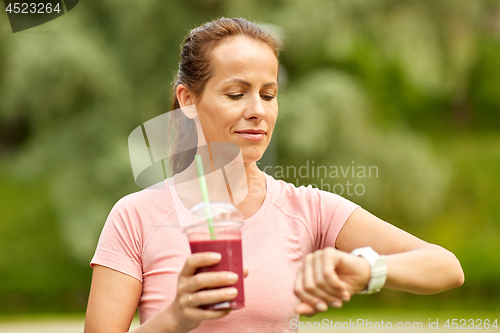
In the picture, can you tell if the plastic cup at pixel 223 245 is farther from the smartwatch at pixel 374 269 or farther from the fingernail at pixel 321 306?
the smartwatch at pixel 374 269

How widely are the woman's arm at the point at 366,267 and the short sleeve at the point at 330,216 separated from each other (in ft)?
0.07

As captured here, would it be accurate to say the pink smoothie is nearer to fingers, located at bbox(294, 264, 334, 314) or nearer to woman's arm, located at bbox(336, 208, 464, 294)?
fingers, located at bbox(294, 264, 334, 314)

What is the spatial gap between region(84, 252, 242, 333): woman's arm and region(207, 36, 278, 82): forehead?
74 cm

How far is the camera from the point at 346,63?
691 cm

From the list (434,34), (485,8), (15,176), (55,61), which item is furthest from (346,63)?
(15,176)

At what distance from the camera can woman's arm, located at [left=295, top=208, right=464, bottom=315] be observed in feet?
4.06

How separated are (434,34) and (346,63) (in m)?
1.12

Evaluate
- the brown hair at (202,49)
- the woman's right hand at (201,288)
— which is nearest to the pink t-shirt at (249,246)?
the brown hair at (202,49)

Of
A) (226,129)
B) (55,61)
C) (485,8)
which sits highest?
(485,8)

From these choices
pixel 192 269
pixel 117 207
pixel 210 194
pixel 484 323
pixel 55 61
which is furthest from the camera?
pixel 484 323

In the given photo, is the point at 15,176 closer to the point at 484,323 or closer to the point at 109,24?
the point at 109,24

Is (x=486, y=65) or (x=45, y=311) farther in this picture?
(x=486, y=65)

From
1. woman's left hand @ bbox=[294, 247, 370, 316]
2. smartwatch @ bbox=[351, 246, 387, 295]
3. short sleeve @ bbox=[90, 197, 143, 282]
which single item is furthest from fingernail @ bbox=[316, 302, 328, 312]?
short sleeve @ bbox=[90, 197, 143, 282]

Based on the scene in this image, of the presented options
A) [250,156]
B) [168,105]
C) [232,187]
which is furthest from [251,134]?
[168,105]
